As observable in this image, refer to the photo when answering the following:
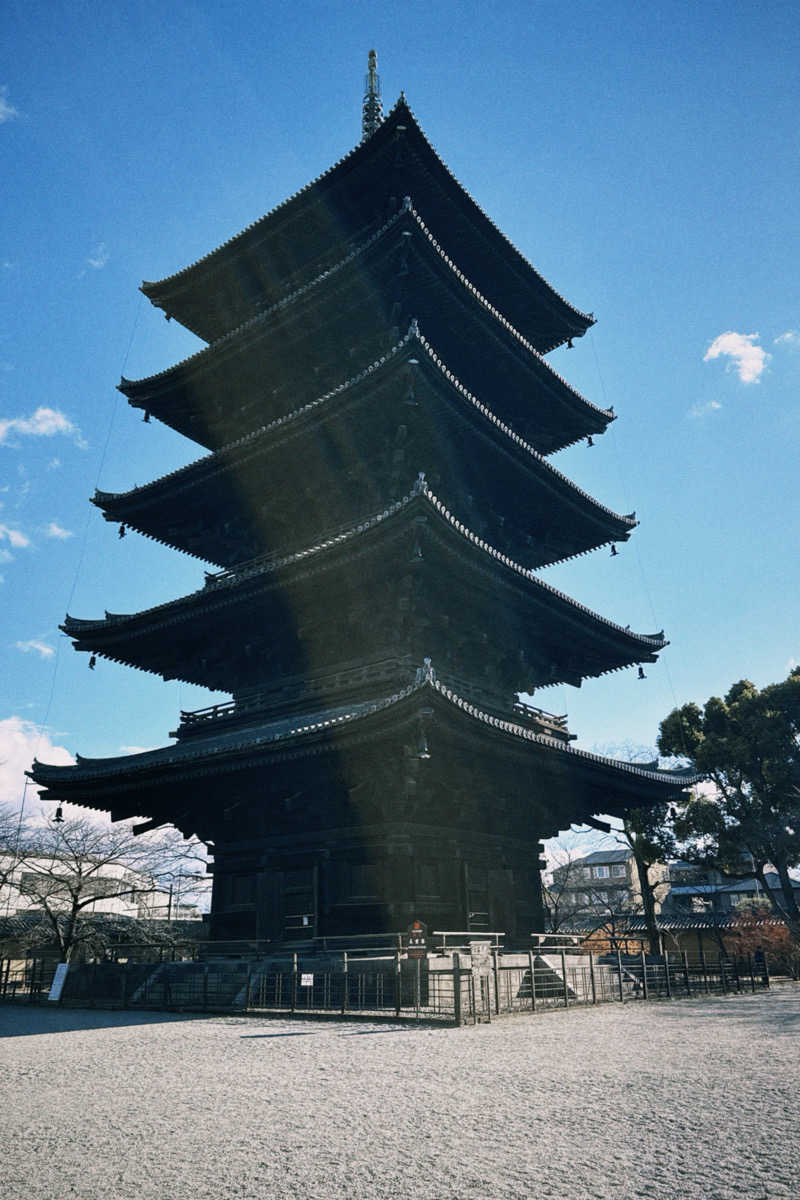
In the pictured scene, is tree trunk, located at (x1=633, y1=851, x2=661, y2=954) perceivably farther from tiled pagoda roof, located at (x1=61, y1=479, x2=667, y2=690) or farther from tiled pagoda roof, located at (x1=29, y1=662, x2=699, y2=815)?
tiled pagoda roof, located at (x1=61, y1=479, x2=667, y2=690)

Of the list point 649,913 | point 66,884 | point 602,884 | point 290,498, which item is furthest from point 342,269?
point 602,884

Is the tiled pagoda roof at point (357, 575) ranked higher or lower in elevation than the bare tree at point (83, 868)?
higher

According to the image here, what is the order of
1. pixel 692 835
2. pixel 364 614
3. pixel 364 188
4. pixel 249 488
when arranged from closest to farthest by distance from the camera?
1. pixel 364 614
2. pixel 249 488
3. pixel 364 188
4. pixel 692 835

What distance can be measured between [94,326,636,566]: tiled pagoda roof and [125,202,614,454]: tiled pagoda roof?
1556 millimetres

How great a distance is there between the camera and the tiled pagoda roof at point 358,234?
67.1 ft

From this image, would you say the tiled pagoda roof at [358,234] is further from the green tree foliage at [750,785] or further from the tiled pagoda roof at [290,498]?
the green tree foliage at [750,785]

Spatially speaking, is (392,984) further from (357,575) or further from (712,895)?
(712,895)

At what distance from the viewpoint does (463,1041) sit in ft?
30.9

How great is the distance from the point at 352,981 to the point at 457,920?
10.4ft

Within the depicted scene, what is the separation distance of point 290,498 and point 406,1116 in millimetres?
16353

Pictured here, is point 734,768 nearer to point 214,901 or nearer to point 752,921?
point 752,921

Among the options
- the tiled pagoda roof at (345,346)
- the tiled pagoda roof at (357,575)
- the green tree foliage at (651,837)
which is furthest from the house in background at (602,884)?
the tiled pagoda roof at (345,346)

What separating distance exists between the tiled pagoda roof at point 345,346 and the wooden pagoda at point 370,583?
7cm

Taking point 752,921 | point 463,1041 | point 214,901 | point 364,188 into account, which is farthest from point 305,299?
point 752,921
